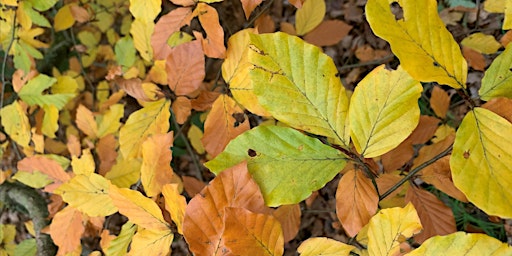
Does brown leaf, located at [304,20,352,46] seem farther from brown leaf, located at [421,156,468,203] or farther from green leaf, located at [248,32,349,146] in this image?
green leaf, located at [248,32,349,146]

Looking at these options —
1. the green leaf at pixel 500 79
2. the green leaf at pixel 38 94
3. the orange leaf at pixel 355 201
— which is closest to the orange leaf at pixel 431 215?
the orange leaf at pixel 355 201

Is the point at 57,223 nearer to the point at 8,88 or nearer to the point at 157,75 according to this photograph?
the point at 157,75

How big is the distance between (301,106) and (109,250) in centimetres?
51

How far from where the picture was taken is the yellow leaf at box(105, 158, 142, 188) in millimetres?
1054

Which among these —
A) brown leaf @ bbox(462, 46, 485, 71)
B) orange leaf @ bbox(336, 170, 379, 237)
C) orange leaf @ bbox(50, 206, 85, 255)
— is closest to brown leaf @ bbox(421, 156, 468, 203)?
orange leaf @ bbox(336, 170, 379, 237)

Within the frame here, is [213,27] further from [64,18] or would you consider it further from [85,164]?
[64,18]

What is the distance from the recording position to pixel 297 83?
614mm

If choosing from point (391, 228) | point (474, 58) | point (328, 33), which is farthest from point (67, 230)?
point (474, 58)

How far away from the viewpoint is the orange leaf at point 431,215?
34.6 inches

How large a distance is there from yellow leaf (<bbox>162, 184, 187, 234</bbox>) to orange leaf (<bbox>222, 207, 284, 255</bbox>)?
0.12 meters

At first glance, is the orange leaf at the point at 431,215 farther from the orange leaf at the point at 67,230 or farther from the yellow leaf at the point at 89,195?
the orange leaf at the point at 67,230

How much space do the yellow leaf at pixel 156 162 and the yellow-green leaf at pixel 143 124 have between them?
77 millimetres

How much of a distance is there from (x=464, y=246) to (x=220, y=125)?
19.9 inches

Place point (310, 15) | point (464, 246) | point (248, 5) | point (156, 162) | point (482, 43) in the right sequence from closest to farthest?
point (464, 246)
point (248, 5)
point (156, 162)
point (482, 43)
point (310, 15)
